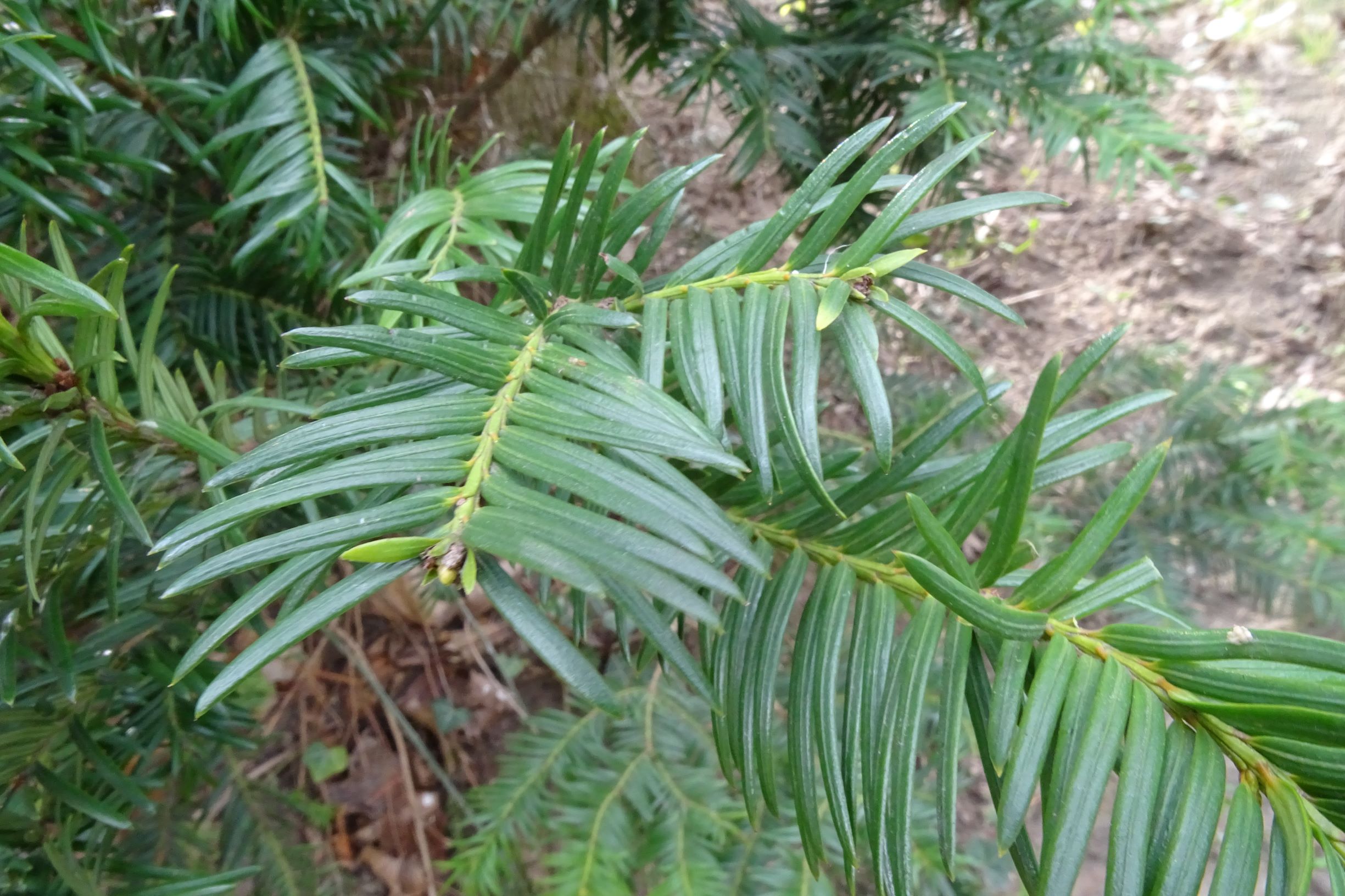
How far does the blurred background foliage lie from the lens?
0.45 metres

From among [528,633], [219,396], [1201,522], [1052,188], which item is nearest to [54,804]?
[219,396]

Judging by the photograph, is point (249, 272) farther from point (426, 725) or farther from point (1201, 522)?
point (1201, 522)

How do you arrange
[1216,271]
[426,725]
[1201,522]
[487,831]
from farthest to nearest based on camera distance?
[1216,271] < [426,725] < [1201,522] < [487,831]

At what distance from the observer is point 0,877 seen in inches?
16.0

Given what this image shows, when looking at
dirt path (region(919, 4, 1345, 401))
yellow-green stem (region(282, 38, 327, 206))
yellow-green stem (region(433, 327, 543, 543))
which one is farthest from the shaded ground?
yellow-green stem (region(433, 327, 543, 543))

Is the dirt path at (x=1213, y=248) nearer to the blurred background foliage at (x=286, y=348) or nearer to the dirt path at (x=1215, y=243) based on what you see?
the dirt path at (x=1215, y=243)

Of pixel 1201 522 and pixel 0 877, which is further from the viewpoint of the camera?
pixel 1201 522

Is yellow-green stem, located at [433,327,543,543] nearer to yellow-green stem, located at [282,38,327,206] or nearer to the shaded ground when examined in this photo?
yellow-green stem, located at [282,38,327,206]

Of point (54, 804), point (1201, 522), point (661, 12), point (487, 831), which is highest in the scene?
point (661, 12)

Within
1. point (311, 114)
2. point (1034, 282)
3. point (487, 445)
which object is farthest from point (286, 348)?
point (1034, 282)

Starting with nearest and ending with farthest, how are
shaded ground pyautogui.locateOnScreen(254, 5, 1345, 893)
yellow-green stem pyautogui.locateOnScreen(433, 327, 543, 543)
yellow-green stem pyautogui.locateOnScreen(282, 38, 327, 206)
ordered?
1. yellow-green stem pyautogui.locateOnScreen(433, 327, 543, 543)
2. yellow-green stem pyautogui.locateOnScreen(282, 38, 327, 206)
3. shaded ground pyautogui.locateOnScreen(254, 5, 1345, 893)

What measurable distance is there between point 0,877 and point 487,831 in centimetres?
55

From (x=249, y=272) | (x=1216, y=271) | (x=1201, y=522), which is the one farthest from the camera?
(x=1216, y=271)

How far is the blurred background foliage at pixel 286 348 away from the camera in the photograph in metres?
0.45
